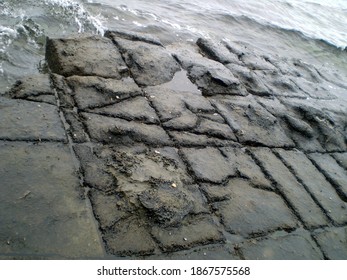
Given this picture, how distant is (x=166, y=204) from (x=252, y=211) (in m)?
0.75

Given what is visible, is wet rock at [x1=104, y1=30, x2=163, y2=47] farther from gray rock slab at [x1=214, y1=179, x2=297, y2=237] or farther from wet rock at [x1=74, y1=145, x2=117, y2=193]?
gray rock slab at [x1=214, y1=179, x2=297, y2=237]

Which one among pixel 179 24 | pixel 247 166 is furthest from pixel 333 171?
pixel 179 24

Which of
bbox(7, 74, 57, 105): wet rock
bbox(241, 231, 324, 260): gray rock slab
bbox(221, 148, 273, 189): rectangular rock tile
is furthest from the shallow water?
bbox(241, 231, 324, 260): gray rock slab

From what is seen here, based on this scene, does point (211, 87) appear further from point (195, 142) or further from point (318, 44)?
point (318, 44)

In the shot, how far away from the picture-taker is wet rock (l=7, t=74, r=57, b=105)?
2.76 meters

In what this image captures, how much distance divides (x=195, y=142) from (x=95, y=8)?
346cm

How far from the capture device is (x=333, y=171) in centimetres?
332

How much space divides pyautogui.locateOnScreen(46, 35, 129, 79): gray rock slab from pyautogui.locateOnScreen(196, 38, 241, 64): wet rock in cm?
149

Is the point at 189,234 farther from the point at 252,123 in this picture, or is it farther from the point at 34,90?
the point at 34,90

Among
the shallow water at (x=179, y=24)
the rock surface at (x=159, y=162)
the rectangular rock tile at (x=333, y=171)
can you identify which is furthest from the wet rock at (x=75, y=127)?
the rectangular rock tile at (x=333, y=171)

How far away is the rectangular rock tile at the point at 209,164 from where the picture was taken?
2664 millimetres

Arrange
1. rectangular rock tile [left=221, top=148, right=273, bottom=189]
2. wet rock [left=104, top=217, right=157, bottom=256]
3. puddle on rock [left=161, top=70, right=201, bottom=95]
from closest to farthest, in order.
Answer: wet rock [left=104, top=217, right=157, bottom=256]
rectangular rock tile [left=221, top=148, right=273, bottom=189]
puddle on rock [left=161, top=70, right=201, bottom=95]

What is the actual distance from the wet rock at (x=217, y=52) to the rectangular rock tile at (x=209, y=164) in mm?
2000

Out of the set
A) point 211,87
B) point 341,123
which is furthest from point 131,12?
point 341,123
